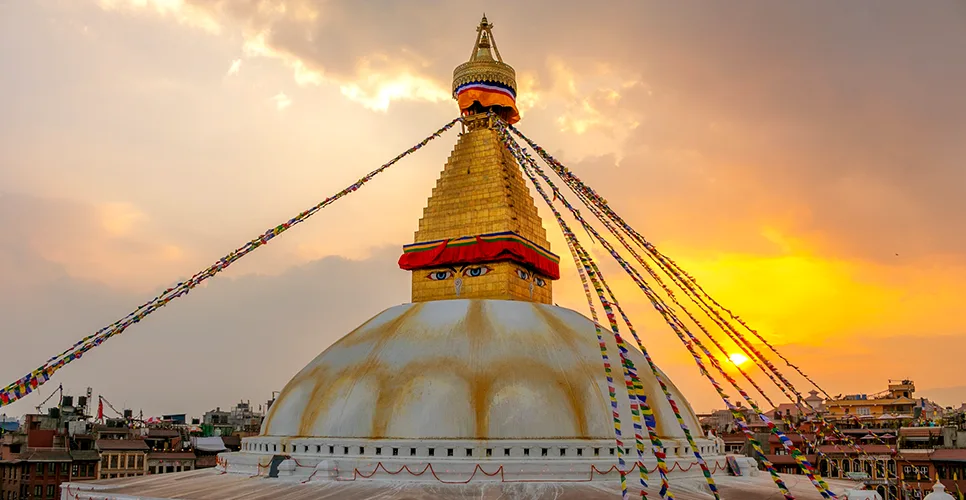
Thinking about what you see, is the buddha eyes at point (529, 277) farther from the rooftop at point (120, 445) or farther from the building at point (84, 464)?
the rooftop at point (120, 445)

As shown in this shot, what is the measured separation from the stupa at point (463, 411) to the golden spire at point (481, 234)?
6 cm

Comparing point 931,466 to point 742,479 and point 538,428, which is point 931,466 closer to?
point 742,479

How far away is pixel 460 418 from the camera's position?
15703 mm

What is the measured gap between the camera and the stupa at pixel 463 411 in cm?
1512

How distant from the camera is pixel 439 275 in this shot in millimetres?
21016

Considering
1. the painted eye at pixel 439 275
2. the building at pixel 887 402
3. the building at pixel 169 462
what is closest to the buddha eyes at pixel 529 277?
the painted eye at pixel 439 275

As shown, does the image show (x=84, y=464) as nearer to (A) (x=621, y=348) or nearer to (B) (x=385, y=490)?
(B) (x=385, y=490)

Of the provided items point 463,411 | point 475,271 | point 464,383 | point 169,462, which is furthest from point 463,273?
point 169,462

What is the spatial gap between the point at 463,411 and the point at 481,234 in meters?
6.14

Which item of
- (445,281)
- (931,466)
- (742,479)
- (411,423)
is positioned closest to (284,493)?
(411,423)

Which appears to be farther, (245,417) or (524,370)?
(245,417)

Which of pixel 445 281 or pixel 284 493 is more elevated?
pixel 445 281

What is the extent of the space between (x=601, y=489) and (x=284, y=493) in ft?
19.6

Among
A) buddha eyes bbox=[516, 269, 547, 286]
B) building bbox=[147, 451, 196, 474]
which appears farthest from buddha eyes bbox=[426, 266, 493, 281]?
building bbox=[147, 451, 196, 474]
